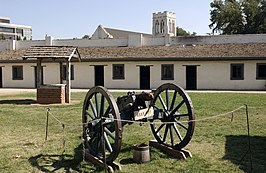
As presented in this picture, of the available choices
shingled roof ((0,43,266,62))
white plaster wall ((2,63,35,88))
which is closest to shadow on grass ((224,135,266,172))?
shingled roof ((0,43,266,62))

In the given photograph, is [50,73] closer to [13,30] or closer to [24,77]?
[24,77]

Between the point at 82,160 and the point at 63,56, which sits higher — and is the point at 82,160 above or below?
below

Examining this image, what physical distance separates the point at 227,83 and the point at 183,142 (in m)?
20.2

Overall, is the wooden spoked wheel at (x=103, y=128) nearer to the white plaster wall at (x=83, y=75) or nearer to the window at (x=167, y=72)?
the window at (x=167, y=72)

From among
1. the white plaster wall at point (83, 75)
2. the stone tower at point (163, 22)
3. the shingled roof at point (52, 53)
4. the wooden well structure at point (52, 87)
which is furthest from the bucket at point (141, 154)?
the stone tower at point (163, 22)

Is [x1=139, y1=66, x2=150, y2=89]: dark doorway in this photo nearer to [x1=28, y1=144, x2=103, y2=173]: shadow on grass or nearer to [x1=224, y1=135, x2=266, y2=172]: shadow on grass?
[x1=224, y1=135, x2=266, y2=172]: shadow on grass

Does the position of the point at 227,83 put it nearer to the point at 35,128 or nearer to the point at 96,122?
the point at 35,128

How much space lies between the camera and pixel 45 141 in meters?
8.18

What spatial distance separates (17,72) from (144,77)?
10.8m

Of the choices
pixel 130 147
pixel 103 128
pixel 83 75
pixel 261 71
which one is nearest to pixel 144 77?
pixel 83 75

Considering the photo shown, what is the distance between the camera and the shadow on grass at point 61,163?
242 inches

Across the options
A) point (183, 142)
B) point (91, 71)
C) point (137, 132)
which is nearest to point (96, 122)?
point (183, 142)

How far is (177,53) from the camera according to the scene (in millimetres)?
27250

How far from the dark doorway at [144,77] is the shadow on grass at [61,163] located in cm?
2084
